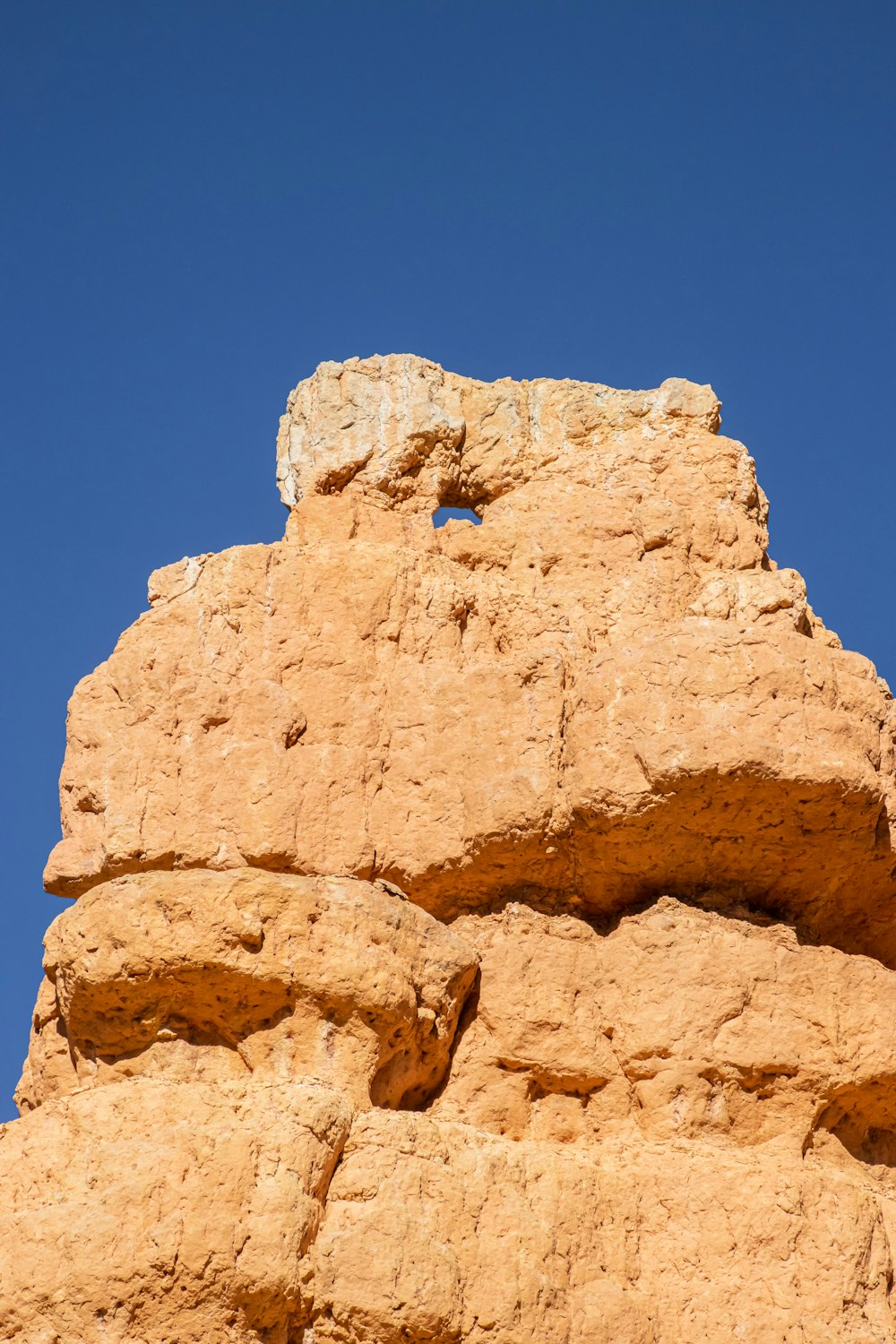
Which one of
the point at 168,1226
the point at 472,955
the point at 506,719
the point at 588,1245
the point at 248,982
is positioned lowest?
the point at 168,1226

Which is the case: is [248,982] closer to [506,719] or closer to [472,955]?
[472,955]

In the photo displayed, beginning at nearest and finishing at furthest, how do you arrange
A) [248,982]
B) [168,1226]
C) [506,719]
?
[168,1226] < [248,982] < [506,719]

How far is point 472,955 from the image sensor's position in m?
9.32

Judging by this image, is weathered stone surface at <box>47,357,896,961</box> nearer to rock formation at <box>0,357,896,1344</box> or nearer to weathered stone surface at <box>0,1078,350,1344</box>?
rock formation at <box>0,357,896,1344</box>

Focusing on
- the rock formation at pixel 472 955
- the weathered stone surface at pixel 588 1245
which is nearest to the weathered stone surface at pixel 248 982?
the rock formation at pixel 472 955

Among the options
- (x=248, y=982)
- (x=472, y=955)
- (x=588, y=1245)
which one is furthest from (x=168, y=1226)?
(x=472, y=955)

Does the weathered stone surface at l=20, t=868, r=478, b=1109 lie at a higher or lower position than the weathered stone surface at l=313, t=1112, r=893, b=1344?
higher

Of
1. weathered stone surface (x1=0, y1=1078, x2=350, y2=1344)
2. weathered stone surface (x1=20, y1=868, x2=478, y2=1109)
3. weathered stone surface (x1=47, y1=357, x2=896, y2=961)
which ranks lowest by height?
weathered stone surface (x1=0, y1=1078, x2=350, y2=1344)

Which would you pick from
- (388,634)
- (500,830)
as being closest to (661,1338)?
(500,830)

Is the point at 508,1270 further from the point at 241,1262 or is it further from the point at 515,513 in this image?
the point at 515,513

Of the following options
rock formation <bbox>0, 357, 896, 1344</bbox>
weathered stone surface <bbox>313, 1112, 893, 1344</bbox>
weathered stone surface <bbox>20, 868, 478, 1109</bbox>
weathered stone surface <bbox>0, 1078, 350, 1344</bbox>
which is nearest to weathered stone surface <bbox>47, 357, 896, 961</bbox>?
rock formation <bbox>0, 357, 896, 1344</bbox>

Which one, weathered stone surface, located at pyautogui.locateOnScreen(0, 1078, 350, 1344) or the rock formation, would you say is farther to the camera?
the rock formation

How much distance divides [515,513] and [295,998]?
3.49m

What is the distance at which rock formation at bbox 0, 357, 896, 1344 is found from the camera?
798cm
